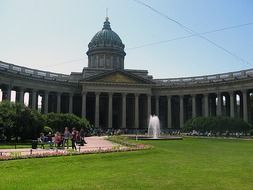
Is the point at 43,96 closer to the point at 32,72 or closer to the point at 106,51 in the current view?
the point at 32,72

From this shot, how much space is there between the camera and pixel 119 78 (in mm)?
111438

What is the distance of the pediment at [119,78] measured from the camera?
362ft

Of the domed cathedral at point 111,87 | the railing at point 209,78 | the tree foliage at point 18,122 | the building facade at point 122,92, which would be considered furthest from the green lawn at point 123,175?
the domed cathedral at point 111,87

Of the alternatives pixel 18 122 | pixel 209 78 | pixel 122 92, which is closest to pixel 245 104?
pixel 209 78

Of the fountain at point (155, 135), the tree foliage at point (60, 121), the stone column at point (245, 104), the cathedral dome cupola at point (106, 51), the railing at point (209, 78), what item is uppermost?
the cathedral dome cupola at point (106, 51)

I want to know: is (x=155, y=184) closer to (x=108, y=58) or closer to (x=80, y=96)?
(x=80, y=96)

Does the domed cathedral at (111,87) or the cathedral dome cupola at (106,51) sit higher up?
the cathedral dome cupola at (106,51)

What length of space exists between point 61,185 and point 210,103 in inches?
4026

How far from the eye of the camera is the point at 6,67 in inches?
3625

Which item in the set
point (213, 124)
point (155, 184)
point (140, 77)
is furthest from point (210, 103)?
point (155, 184)

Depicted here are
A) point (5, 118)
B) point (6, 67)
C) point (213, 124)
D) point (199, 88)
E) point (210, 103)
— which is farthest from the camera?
point (210, 103)

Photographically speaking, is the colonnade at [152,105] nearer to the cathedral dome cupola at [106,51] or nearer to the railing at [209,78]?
the railing at [209,78]

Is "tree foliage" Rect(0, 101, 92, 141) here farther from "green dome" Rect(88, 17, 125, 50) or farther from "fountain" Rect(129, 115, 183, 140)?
"green dome" Rect(88, 17, 125, 50)

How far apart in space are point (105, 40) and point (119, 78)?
24.0 meters
